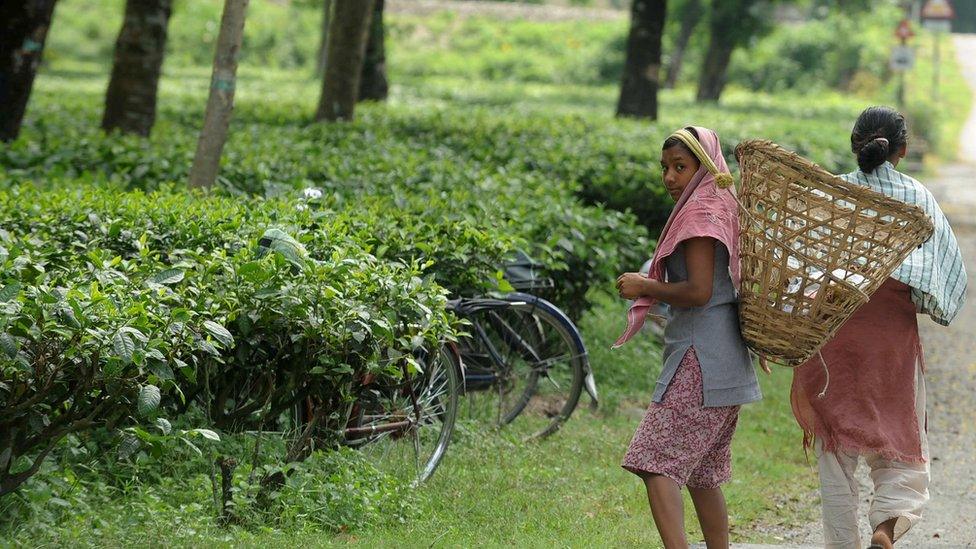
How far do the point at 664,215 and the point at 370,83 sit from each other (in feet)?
29.7

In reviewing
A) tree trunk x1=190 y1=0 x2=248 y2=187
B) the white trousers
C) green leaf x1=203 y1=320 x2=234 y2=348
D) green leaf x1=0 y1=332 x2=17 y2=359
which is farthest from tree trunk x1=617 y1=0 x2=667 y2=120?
green leaf x1=0 y1=332 x2=17 y2=359

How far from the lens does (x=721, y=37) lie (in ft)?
107

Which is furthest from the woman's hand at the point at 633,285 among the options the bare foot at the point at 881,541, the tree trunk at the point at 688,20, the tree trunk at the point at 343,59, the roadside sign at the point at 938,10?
the tree trunk at the point at 688,20

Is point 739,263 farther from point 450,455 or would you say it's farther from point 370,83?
point 370,83

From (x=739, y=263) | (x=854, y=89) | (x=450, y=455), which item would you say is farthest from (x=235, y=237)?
(x=854, y=89)

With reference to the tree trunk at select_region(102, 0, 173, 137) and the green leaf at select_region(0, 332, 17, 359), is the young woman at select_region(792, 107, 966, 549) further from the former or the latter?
the tree trunk at select_region(102, 0, 173, 137)

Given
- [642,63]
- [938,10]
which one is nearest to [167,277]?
[642,63]

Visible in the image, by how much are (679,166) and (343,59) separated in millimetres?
8742

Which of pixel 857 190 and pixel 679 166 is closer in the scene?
pixel 857 190

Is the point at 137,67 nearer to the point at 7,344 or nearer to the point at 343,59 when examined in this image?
the point at 343,59

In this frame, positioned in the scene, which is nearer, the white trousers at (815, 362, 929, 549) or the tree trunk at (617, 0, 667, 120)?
the white trousers at (815, 362, 929, 549)

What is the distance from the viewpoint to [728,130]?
15914 mm

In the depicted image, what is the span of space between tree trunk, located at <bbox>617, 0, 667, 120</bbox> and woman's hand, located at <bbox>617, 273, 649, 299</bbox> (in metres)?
13.8

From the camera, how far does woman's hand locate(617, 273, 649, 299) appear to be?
4.37 m
